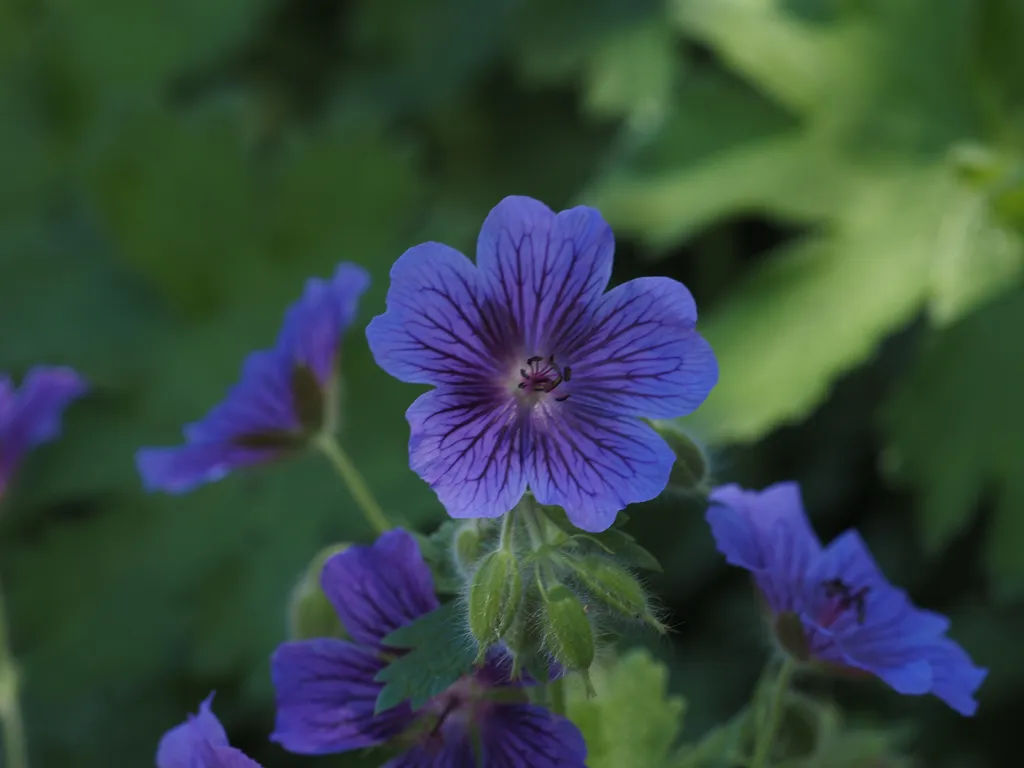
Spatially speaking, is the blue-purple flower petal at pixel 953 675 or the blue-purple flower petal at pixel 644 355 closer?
the blue-purple flower petal at pixel 644 355

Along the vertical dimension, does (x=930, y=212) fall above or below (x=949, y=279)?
above

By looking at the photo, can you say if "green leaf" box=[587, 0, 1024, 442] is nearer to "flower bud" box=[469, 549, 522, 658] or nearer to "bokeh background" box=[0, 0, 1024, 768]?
"bokeh background" box=[0, 0, 1024, 768]

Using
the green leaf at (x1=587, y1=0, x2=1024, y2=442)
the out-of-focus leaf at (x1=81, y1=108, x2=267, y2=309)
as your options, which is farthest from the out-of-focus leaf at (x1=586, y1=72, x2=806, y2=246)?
the out-of-focus leaf at (x1=81, y1=108, x2=267, y2=309)

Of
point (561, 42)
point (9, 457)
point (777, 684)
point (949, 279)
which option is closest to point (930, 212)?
point (949, 279)

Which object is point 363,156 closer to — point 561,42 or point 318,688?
point 561,42

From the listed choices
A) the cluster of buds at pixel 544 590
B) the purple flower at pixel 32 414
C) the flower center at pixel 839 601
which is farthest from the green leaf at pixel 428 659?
the purple flower at pixel 32 414

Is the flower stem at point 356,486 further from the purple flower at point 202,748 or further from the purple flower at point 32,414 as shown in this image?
the purple flower at point 32,414
